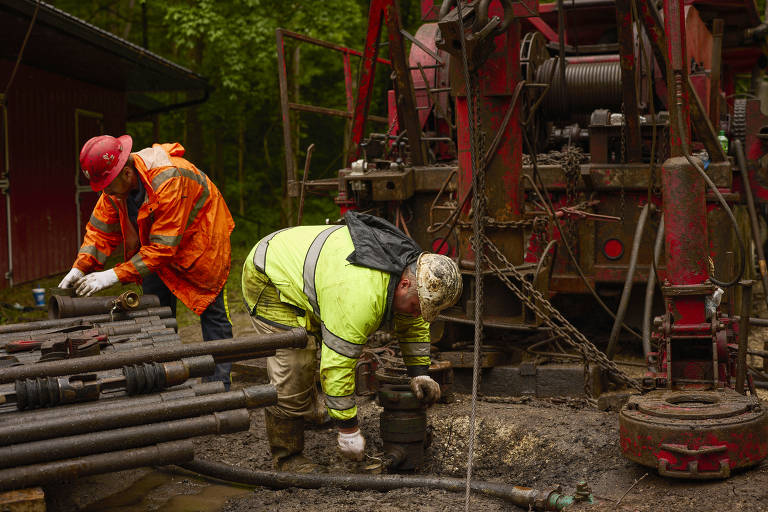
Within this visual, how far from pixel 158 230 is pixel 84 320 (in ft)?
2.20

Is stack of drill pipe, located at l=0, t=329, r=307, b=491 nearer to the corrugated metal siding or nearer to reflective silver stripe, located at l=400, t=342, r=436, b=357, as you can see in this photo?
reflective silver stripe, located at l=400, t=342, r=436, b=357

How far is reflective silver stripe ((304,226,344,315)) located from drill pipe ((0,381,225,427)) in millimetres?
712

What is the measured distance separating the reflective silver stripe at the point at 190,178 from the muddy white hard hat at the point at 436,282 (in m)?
1.83

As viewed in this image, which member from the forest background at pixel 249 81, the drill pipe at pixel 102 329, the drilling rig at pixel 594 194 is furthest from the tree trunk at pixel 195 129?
the drill pipe at pixel 102 329

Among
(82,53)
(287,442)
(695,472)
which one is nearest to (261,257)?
(287,442)

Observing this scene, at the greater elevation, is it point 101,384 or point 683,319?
point 683,319

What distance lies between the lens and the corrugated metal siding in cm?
1112

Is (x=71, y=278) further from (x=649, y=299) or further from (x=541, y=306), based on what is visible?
(x=649, y=299)

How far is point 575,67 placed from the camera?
7242 millimetres

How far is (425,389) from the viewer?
4.32 m

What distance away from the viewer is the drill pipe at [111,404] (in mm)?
3152

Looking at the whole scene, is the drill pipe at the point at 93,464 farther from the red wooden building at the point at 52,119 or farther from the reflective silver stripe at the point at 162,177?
the red wooden building at the point at 52,119


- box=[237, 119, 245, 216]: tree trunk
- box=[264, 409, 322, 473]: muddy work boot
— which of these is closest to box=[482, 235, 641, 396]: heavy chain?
box=[264, 409, 322, 473]: muddy work boot

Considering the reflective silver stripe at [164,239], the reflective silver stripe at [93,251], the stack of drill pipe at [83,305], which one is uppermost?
the reflective silver stripe at [164,239]
